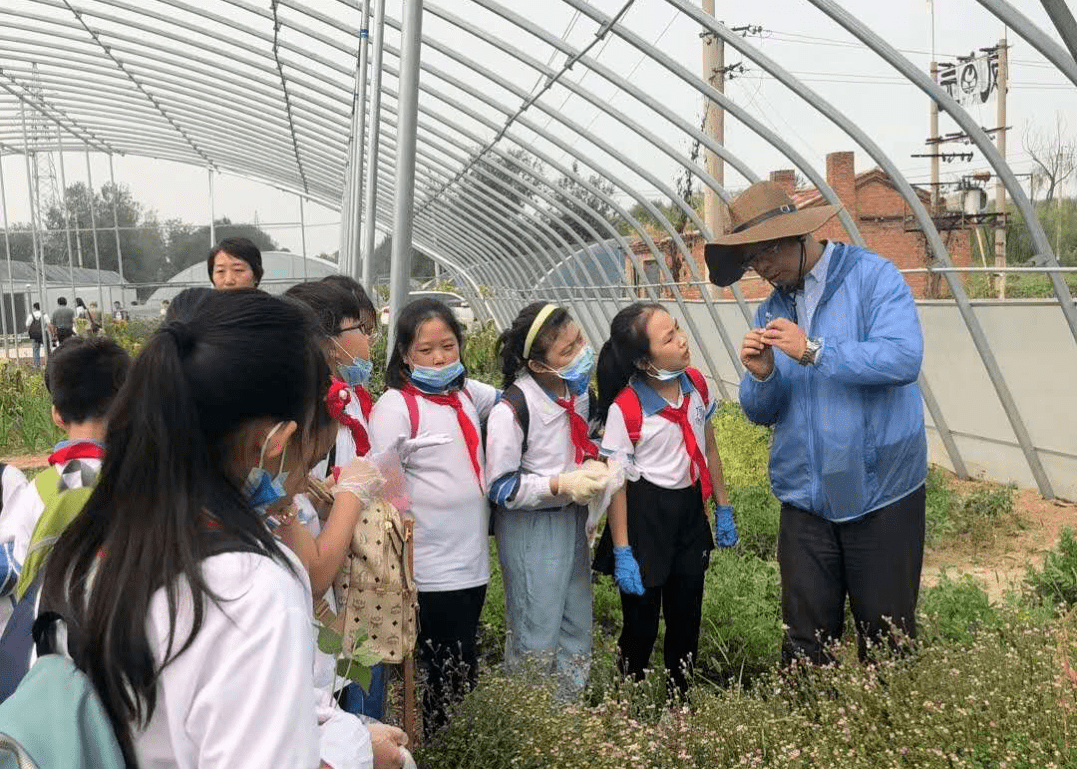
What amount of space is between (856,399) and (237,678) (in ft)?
8.43

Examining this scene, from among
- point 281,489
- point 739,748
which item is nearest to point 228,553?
point 281,489

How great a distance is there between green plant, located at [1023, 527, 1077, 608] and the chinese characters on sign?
397 cm

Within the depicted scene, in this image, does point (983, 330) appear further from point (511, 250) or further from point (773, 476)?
point (511, 250)

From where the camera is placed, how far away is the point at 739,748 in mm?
3189

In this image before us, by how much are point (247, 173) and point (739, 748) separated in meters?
29.8

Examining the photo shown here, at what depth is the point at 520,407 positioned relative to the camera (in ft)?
13.5

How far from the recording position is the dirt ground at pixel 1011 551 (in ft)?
21.4

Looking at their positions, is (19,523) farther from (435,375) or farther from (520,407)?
(520,407)

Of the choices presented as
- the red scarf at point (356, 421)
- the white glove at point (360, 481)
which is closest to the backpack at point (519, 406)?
the red scarf at point (356, 421)

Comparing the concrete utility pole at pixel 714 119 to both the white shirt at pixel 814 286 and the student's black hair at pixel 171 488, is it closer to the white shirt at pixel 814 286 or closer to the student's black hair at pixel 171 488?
the white shirt at pixel 814 286

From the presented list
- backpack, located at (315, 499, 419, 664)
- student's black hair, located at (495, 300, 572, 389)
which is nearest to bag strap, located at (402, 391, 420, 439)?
student's black hair, located at (495, 300, 572, 389)

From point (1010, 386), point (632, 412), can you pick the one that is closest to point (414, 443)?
point (632, 412)

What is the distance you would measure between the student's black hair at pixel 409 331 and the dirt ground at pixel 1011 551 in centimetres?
333

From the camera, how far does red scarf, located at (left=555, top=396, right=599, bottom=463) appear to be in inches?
168
